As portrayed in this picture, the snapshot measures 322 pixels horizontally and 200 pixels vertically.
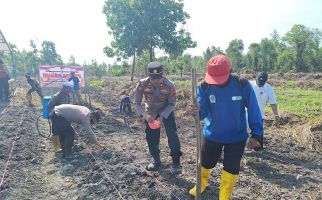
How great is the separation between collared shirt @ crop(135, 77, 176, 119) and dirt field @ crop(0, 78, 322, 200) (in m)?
0.98

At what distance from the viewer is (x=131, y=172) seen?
19.0 feet

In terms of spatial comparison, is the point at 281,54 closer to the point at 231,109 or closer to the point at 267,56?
the point at 267,56

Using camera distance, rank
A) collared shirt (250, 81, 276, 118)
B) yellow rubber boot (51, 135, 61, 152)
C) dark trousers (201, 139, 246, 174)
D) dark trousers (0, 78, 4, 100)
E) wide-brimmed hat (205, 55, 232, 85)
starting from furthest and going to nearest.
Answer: dark trousers (0, 78, 4, 100) → yellow rubber boot (51, 135, 61, 152) → collared shirt (250, 81, 276, 118) → dark trousers (201, 139, 246, 174) → wide-brimmed hat (205, 55, 232, 85)

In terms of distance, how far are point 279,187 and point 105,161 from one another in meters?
3.02

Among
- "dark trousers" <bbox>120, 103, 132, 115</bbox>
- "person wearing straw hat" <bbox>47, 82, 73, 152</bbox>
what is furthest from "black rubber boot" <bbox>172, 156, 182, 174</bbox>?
"dark trousers" <bbox>120, 103, 132, 115</bbox>

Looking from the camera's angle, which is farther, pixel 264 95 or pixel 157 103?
pixel 264 95

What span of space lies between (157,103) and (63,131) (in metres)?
2.47

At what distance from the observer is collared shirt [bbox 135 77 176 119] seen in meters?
5.43

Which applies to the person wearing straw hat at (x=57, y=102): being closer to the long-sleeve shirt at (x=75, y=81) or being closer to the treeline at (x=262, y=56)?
the long-sleeve shirt at (x=75, y=81)

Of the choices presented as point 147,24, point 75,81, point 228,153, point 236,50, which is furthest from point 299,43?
point 228,153

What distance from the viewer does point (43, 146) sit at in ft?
27.0

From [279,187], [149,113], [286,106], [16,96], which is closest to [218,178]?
[279,187]

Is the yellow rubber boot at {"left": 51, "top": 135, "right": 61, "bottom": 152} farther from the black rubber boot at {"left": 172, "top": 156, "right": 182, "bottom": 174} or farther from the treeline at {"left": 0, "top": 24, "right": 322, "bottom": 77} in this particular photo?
the treeline at {"left": 0, "top": 24, "right": 322, "bottom": 77}

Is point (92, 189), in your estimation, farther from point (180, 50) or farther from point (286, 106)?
point (180, 50)
